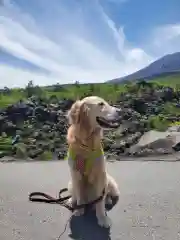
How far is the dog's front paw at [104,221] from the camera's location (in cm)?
408

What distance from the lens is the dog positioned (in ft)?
13.9

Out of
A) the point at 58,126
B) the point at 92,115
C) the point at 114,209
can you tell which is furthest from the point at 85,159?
the point at 58,126

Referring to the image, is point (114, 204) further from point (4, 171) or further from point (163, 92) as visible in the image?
point (163, 92)

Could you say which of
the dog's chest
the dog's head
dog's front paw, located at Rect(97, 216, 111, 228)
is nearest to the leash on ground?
dog's front paw, located at Rect(97, 216, 111, 228)

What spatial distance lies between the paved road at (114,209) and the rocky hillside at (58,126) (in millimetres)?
1134

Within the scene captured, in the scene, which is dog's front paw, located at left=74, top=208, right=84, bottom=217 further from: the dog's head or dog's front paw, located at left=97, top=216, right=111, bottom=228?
the dog's head

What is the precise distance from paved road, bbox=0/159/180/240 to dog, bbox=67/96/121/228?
11.6 inches

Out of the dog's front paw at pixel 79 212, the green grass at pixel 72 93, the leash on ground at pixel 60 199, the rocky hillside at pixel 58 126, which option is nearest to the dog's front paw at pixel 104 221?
the leash on ground at pixel 60 199

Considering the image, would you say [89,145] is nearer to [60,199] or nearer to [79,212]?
[79,212]

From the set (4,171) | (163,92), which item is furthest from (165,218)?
(163,92)

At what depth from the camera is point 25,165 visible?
7.54 metres

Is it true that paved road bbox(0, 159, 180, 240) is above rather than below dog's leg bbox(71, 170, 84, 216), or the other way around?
below

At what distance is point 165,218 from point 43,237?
1463 mm

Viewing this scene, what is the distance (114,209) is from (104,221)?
511 mm
